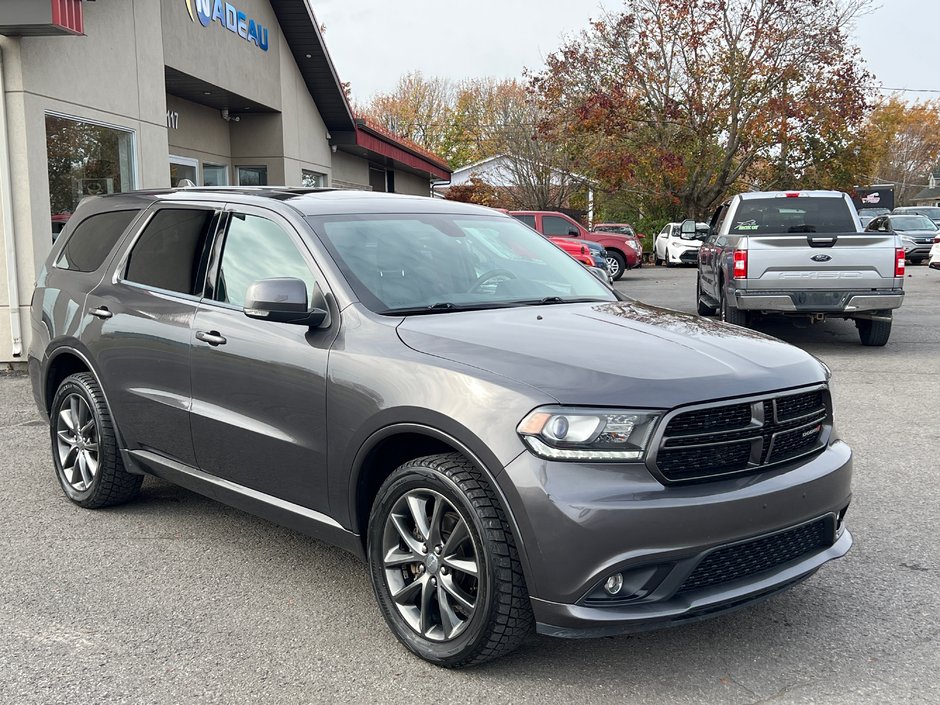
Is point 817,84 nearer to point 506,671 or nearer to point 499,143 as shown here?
point 499,143

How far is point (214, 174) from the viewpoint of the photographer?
56.0ft

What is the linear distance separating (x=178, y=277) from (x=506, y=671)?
2.57m

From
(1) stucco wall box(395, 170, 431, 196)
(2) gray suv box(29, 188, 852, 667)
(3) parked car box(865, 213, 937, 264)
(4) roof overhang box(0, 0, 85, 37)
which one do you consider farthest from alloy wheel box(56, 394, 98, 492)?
(3) parked car box(865, 213, 937, 264)

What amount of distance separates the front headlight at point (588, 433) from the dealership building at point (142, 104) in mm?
3730

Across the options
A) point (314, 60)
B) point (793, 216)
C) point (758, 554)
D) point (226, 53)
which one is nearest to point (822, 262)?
point (793, 216)

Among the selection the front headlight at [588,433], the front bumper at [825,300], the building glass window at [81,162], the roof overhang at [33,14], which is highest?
the roof overhang at [33,14]

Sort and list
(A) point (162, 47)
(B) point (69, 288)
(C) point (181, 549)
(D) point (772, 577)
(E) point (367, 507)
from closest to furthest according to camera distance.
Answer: (D) point (772, 577), (E) point (367, 507), (C) point (181, 549), (B) point (69, 288), (A) point (162, 47)

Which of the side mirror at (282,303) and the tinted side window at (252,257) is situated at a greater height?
the tinted side window at (252,257)

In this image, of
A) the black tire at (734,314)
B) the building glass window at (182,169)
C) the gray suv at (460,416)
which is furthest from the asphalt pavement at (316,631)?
the building glass window at (182,169)

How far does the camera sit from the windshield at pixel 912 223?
108 ft

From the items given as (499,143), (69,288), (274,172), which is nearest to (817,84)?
(499,143)

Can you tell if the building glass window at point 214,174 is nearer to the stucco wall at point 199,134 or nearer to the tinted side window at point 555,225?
the stucco wall at point 199,134

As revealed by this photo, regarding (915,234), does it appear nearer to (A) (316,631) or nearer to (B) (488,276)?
(B) (488,276)

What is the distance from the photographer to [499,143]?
4212 cm
